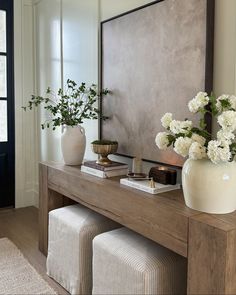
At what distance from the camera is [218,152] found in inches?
50.7

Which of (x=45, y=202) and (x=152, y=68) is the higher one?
(x=152, y=68)

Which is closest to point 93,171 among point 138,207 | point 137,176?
point 137,176

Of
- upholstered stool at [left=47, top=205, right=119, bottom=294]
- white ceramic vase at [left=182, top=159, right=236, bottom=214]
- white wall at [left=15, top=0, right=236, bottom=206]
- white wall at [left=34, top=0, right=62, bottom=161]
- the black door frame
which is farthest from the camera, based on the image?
the black door frame

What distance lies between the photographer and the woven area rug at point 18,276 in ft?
6.90

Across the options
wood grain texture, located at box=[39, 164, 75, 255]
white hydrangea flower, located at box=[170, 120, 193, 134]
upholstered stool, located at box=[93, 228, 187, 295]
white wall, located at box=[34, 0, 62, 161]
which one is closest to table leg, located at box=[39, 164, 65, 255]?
wood grain texture, located at box=[39, 164, 75, 255]

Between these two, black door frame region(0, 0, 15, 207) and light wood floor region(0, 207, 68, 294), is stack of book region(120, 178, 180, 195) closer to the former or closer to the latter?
light wood floor region(0, 207, 68, 294)

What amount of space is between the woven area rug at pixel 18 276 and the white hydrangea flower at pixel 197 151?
53.4 inches

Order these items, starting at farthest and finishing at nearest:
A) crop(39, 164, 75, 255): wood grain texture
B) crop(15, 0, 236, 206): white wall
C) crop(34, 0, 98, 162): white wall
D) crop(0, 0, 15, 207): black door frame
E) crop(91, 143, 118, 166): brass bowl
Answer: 1. crop(0, 0, 15, 207): black door frame
2. crop(34, 0, 98, 162): white wall
3. crop(39, 164, 75, 255): wood grain texture
4. crop(91, 143, 118, 166): brass bowl
5. crop(15, 0, 236, 206): white wall

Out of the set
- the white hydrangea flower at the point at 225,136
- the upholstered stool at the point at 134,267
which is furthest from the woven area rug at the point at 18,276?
the white hydrangea flower at the point at 225,136

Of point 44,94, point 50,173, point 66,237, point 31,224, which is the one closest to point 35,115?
point 44,94

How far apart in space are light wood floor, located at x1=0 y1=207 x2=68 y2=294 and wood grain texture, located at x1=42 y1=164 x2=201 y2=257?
63 centimetres

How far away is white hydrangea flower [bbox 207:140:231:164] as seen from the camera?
1.29 meters

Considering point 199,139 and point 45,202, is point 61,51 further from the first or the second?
point 199,139

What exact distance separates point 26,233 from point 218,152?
2.32 meters
